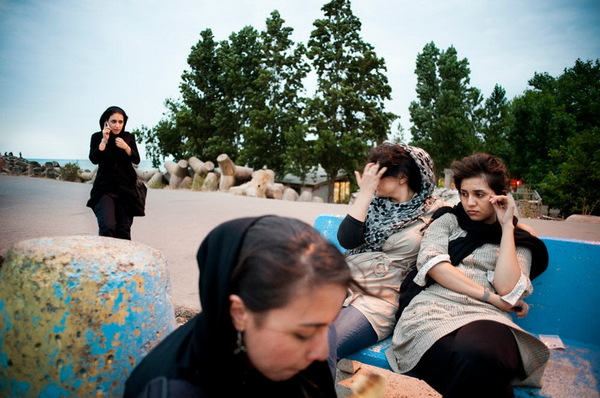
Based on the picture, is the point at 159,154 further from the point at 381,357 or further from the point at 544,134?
the point at 381,357

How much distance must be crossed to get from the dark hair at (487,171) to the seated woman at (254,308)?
4.82 ft

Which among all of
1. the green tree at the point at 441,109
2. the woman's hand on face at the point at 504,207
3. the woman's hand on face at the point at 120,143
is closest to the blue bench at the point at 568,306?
the woman's hand on face at the point at 504,207

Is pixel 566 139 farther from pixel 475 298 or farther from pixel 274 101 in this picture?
pixel 475 298

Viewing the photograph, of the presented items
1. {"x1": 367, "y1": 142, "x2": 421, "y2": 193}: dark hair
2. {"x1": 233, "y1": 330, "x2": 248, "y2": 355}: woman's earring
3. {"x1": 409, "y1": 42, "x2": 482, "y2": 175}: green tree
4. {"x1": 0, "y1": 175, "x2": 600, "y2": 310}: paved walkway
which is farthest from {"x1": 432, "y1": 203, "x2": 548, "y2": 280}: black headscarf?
{"x1": 409, "y1": 42, "x2": 482, "y2": 175}: green tree

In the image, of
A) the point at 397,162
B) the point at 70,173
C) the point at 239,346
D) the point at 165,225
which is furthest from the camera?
the point at 70,173

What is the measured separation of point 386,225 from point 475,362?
3.34 feet

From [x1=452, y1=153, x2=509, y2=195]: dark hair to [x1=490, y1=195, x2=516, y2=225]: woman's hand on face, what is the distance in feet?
0.26

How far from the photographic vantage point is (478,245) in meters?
2.23

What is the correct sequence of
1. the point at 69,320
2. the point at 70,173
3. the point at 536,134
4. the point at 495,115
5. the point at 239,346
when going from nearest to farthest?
the point at 239,346 → the point at 69,320 → the point at 70,173 → the point at 536,134 → the point at 495,115

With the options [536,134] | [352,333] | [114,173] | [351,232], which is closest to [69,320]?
[352,333]

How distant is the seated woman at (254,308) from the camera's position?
105cm

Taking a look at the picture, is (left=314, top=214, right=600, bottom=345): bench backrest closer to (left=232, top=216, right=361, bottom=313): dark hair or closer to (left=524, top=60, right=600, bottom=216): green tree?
(left=232, top=216, right=361, bottom=313): dark hair

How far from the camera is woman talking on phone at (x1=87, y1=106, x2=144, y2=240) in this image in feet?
13.1

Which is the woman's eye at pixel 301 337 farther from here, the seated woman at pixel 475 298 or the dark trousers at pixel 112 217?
the dark trousers at pixel 112 217
